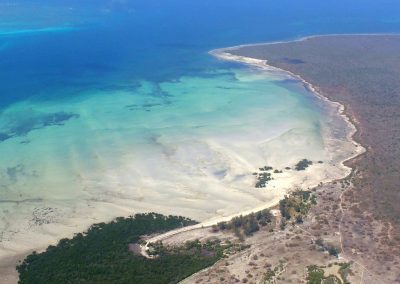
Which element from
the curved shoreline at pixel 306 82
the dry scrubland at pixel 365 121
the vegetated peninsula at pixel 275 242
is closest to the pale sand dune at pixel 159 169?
the curved shoreline at pixel 306 82

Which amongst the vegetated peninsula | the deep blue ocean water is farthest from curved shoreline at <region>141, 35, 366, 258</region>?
the deep blue ocean water

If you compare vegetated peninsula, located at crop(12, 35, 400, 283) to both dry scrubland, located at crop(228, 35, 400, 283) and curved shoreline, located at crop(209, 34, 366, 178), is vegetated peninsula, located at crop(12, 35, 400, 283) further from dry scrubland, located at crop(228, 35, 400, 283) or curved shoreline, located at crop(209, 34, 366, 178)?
curved shoreline, located at crop(209, 34, 366, 178)

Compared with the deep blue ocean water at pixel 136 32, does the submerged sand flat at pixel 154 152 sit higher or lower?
lower

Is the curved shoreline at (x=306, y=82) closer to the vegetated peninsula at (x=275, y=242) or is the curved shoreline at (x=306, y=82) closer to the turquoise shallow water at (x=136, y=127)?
the turquoise shallow water at (x=136, y=127)

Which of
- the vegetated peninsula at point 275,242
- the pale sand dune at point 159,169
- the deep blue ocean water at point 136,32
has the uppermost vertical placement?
the deep blue ocean water at point 136,32

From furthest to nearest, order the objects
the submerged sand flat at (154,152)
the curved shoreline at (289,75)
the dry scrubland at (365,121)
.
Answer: the submerged sand flat at (154,152)
the curved shoreline at (289,75)
the dry scrubland at (365,121)

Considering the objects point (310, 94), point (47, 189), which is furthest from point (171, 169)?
point (310, 94)

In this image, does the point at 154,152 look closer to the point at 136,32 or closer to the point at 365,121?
the point at 365,121
